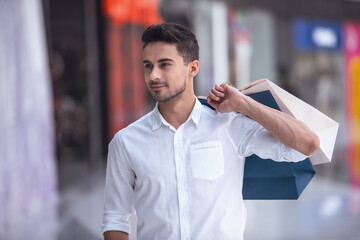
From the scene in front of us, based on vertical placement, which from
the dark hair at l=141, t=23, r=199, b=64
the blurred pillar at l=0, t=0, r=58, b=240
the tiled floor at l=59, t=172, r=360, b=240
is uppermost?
the dark hair at l=141, t=23, r=199, b=64

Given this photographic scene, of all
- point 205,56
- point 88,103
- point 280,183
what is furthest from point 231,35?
point 280,183

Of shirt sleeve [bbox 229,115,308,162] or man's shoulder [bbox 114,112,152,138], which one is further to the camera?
man's shoulder [bbox 114,112,152,138]

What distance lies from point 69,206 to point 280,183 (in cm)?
410

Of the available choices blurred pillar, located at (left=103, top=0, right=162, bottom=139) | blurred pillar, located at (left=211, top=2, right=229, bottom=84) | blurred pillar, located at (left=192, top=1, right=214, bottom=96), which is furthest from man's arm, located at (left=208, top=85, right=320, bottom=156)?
blurred pillar, located at (left=211, top=2, right=229, bottom=84)

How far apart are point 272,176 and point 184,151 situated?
1.24 feet

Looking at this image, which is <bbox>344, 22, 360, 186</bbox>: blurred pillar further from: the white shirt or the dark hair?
the dark hair

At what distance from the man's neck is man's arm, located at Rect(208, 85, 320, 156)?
139mm

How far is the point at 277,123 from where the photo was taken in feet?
4.73

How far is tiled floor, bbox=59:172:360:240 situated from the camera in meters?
3.91

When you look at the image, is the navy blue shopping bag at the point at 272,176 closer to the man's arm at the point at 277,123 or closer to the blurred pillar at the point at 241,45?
the man's arm at the point at 277,123

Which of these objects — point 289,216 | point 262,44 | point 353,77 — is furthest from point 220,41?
point 353,77

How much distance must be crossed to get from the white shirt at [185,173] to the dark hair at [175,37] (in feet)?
0.66

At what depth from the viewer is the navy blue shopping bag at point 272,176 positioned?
164 cm

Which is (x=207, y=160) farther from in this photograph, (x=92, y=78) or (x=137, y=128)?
(x=92, y=78)
